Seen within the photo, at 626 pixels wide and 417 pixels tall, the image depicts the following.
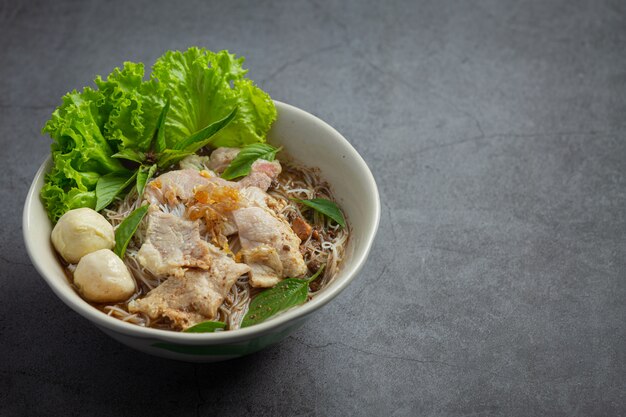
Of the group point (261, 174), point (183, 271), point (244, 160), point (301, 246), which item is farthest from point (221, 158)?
point (183, 271)

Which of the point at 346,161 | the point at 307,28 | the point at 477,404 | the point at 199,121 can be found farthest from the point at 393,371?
the point at 307,28

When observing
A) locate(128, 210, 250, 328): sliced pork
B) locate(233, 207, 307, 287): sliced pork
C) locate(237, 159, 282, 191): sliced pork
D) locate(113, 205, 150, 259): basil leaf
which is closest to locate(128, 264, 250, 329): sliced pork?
locate(128, 210, 250, 328): sliced pork

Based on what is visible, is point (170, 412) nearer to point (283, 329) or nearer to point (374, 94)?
point (283, 329)

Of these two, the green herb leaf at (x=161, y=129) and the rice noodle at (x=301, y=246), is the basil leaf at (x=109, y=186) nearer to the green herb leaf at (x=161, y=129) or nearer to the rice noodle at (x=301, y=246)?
the rice noodle at (x=301, y=246)

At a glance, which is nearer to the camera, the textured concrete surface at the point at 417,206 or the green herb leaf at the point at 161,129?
the textured concrete surface at the point at 417,206

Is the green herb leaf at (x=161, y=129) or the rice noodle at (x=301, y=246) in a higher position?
the green herb leaf at (x=161, y=129)

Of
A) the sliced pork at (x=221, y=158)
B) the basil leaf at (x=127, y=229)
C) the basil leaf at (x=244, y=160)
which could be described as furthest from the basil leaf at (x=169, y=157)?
the basil leaf at (x=127, y=229)

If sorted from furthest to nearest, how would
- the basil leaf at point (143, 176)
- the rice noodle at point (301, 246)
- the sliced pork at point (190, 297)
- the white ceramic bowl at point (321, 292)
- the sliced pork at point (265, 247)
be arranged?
the basil leaf at point (143, 176), the sliced pork at point (265, 247), the rice noodle at point (301, 246), the sliced pork at point (190, 297), the white ceramic bowl at point (321, 292)
